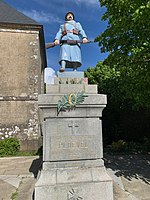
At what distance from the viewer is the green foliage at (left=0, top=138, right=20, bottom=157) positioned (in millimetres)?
11781

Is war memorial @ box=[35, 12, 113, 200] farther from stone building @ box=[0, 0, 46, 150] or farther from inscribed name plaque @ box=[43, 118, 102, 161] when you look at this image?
stone building @ box=[0, 0, 46, 150]

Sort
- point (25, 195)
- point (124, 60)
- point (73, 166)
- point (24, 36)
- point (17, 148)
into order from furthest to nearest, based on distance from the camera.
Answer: point (24, 36)
point (17, 148)
point (124, 60)
point (25, 195)
point (73, 166)

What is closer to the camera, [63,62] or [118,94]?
[63,62]

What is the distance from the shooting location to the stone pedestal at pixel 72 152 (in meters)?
3.85

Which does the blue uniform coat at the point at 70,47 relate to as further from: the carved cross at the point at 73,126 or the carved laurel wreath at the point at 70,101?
the carved cross at the point at 73,126

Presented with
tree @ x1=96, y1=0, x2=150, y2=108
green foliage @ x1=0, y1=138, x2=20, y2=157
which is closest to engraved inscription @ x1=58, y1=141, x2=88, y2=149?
tree @ x1=96, y1=0, x2=150, y2=108

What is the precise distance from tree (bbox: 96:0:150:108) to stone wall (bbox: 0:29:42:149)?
781cm

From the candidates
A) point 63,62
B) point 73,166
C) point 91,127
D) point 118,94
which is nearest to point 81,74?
point 63,62

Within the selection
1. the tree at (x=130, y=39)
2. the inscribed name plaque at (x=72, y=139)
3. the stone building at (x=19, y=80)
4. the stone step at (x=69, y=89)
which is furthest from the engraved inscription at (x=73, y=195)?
the stone building at (x=19, y=80)

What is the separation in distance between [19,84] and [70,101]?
10353mm

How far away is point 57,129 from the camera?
413 centimetres

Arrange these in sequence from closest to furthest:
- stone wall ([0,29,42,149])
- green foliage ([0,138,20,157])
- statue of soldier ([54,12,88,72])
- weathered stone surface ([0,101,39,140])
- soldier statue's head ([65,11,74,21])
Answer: statue of soldier ([54,12,88,72]) → soldier statue's head ([65,11,74,21]) → green foliage ([0,138,20,157]) → weathered stone surface ([0,101,39,140]) → stone wall ([0,29,42,149])

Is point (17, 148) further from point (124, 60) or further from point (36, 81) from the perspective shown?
point (124, 60)

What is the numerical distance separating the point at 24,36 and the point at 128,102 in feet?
26.9
